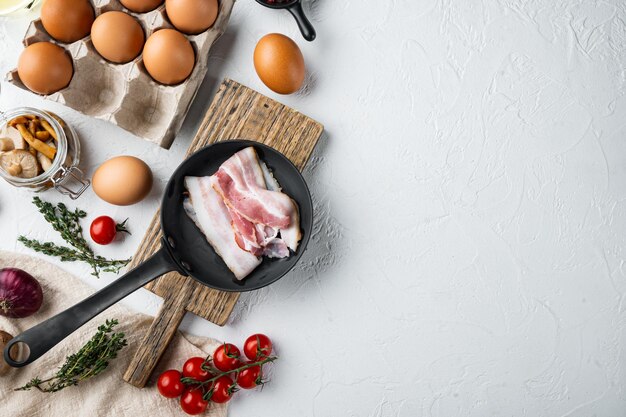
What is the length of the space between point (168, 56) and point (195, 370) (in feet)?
2.35

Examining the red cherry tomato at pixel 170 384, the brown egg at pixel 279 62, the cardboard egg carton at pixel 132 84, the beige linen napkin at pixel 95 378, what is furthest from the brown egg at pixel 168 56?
the red cherry tomato at pixel 170 384

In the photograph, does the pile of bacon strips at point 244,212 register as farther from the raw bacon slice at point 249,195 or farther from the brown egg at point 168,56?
the brown egg at point 168,56

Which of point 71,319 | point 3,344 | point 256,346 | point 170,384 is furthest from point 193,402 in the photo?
point 3,344

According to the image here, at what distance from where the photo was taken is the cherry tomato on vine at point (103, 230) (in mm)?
1404

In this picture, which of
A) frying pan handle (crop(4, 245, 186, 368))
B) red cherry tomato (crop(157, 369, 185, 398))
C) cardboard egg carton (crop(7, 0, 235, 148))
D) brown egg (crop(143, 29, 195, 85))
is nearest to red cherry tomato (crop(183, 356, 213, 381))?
→ red cherry tomato (crop(157, 369, 185, 398))

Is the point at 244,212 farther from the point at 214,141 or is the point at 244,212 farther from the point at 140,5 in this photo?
the point at 140,5

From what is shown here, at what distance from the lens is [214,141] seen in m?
1.40

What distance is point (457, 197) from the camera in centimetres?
143

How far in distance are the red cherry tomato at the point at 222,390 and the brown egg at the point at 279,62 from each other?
0.69 meters

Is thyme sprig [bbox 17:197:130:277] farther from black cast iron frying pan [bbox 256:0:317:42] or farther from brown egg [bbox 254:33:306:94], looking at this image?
black cast iron frying pan [bbox 256:0:317:42]

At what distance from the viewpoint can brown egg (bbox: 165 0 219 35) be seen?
4.20 ft

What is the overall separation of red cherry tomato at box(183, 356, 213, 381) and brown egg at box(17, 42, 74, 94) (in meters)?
0.69

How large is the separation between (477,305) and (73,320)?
91cm

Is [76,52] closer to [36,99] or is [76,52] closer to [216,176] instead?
[36,99]
